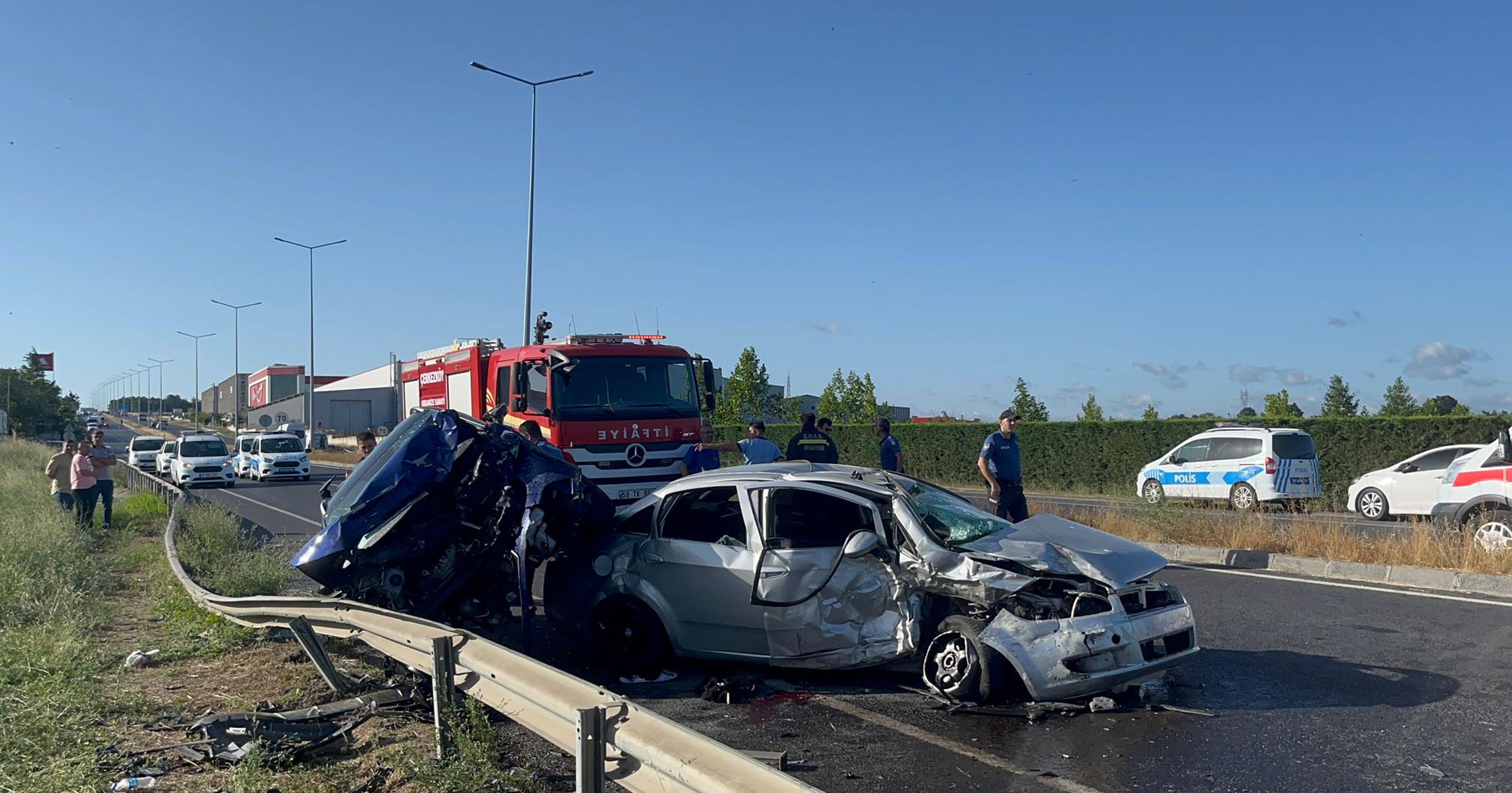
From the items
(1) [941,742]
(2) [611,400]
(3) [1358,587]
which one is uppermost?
(2) [611,400]

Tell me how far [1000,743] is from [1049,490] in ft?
82.6

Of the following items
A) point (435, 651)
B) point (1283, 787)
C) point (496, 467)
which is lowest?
point (1283, 787)

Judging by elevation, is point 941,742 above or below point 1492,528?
below

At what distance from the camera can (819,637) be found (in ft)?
22.8

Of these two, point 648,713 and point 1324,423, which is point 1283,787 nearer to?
point 648,713

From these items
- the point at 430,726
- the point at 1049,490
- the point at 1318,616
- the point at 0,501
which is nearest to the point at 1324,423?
the point at 1049,490

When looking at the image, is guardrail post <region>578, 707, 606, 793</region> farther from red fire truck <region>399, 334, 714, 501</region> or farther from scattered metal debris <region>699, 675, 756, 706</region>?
red fire truck <region>399, 334, 714, 501</region>

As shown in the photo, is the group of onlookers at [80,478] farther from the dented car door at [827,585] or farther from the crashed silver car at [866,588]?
the dented car door at [827,585]

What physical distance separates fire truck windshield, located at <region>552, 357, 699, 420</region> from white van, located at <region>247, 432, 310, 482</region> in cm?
2415

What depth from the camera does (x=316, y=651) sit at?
6.78m

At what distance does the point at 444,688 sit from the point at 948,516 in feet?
11.2

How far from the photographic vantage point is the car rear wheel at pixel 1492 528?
11664 millimetres

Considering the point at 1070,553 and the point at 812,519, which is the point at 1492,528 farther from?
the point at 812,519

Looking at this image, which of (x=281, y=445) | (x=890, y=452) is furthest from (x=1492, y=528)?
(x=281, y=445)
